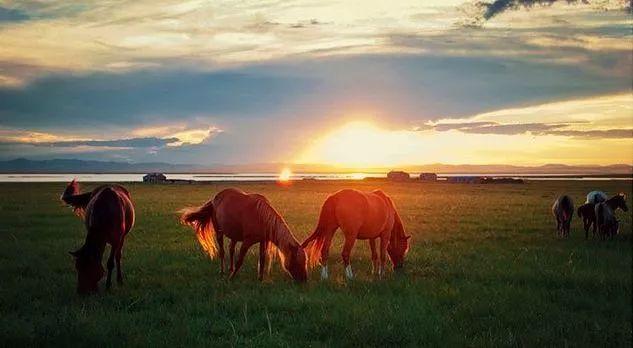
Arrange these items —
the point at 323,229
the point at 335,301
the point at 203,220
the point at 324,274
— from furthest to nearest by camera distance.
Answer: the point at 203,220
the point at 323,229
the point at 324,274
the point at 335,301

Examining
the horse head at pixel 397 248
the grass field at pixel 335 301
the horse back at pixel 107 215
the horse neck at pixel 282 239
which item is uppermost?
the horse back at pixel 107 215

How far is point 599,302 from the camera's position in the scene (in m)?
12.2

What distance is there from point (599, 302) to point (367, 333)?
235 inches

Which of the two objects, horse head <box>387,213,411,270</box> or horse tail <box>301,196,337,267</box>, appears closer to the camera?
horse tail <box>301,196,337,267</box>

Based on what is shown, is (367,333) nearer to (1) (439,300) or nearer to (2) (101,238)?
(1) (439,300)

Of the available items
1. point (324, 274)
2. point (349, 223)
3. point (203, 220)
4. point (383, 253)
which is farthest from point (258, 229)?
point (383, 253)

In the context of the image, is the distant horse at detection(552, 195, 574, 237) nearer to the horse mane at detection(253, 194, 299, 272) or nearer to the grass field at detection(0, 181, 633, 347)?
the grass field at detection(0, 181, 633, 347)

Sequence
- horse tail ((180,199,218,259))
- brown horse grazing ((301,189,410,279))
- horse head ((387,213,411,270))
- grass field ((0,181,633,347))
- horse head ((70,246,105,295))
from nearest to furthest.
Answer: grass field ((0,181,633,347)) < horse head ((70,246,105,295)) < brown horse grazing ((301,189,410,279)) < horse tail ((180,199,218,259)) < horse head ((387,213,411,270))

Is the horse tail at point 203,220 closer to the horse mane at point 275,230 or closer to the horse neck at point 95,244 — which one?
the horse mane at point 275,230

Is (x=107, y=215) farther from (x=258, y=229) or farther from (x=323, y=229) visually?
(x=323, y=229)

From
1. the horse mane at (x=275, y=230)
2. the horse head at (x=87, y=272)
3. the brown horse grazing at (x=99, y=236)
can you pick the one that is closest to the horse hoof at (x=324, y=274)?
the horse mane at (x=275, y=230)

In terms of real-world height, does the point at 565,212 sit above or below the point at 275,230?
below

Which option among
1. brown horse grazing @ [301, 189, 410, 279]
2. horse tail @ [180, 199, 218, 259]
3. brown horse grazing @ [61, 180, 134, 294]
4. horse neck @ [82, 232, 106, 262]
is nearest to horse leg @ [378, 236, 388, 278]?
brown horse grazing @ [301, 189, 410, 279]

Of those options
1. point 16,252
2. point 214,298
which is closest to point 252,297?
point 214,298
